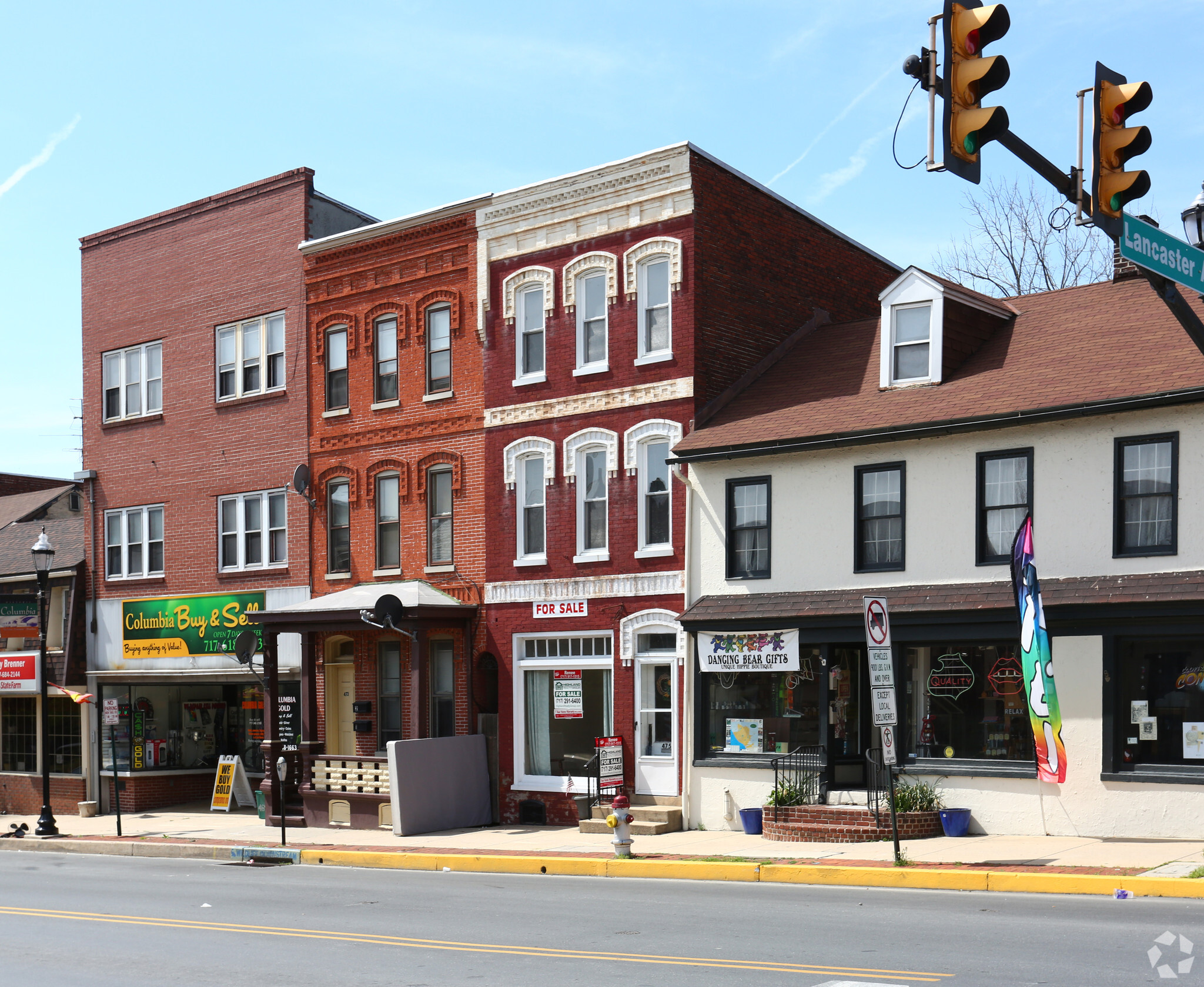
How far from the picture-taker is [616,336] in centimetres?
2325

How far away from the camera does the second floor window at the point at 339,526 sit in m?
26.9

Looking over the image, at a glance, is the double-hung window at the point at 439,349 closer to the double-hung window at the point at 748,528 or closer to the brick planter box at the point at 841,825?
the double-hung window at the point at 748,528

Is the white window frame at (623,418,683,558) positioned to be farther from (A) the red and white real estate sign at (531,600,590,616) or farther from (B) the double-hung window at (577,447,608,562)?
(A) the red and white real estate sign at (531,600,590,616)

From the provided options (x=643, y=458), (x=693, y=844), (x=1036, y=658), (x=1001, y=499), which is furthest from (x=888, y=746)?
(x=643, y=458)

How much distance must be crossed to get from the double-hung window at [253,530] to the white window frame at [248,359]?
2.15 metres

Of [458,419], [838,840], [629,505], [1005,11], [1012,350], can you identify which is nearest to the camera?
[1005,11]

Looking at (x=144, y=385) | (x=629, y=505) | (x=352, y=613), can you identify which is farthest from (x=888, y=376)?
(x=144, y=385)

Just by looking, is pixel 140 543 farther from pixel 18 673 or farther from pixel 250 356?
pixel 250 356

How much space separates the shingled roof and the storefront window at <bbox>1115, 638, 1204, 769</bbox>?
3116 millimetres

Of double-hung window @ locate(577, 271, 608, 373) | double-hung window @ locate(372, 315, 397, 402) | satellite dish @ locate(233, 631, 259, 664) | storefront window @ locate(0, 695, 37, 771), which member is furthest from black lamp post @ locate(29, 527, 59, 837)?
double-hung window @ locate(577, 271, 608, 373)

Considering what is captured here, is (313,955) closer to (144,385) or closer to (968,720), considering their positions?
(968,720)

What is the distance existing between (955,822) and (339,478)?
14.1 meters

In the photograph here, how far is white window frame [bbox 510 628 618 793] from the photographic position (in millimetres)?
23016

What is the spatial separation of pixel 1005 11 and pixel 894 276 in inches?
847
